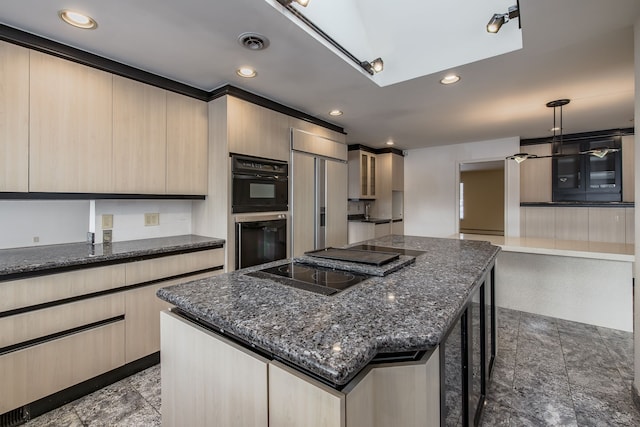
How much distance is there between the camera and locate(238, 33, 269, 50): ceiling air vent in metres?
1.84

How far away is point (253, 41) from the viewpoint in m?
1.89

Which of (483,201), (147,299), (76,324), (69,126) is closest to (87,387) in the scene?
(76,324)

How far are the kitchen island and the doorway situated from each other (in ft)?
26.5

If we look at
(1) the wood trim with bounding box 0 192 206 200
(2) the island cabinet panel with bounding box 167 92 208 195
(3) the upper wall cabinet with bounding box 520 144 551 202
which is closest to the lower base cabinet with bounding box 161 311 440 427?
(1) the wood trim with bounding box 0 192 206 200

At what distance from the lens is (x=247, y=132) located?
2750mm

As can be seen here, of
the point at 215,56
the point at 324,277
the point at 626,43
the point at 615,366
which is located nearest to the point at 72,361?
the point at 324,277

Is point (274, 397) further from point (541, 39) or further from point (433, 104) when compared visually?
point (433, 104)

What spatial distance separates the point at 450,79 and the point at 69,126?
2.94 meters

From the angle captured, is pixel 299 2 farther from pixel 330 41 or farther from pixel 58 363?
pixel 58 363

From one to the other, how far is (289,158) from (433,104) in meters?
1.67

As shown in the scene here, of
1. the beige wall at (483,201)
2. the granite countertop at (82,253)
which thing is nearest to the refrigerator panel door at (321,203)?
the granite countertop at (82,253)

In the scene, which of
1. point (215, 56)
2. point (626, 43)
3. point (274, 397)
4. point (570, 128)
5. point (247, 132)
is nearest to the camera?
point (274, 397)

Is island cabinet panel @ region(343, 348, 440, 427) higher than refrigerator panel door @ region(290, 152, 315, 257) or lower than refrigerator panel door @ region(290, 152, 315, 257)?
lower

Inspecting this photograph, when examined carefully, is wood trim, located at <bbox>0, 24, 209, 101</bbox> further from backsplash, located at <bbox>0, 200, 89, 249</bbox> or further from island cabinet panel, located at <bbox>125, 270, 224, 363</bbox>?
island cabinet panel, located at <bbox>125, 270, 224, 363</bbox>
